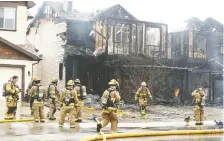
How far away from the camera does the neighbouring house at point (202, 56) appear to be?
1211 inches

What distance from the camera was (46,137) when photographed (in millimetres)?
10555

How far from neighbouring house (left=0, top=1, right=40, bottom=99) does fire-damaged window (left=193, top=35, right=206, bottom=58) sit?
42.3 ft

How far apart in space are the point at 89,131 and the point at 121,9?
2103 cm

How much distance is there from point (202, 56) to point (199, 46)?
2.86 feet

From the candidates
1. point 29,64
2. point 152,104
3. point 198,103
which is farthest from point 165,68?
point 198,103

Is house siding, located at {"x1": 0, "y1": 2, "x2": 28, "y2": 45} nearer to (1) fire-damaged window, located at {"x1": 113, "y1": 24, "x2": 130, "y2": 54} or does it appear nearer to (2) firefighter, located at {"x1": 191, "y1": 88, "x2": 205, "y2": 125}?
(1) fire-damaged window, located at {"x1": 113, "y1": 24, "x2": 130, "y2": 54}

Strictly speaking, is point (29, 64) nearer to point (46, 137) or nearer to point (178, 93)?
point (178, 93)

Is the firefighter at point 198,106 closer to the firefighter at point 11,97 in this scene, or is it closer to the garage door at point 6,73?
the firefighter at point 11,97

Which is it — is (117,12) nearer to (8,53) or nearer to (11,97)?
(8,53)

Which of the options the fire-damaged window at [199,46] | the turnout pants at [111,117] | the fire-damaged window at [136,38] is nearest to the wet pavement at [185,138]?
the turnout pants at [111,117]

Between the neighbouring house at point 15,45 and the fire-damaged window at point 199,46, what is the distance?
12902 millimetres

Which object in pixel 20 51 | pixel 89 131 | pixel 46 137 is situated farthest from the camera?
pixel 20 51

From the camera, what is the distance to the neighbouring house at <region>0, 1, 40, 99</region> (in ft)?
77.2

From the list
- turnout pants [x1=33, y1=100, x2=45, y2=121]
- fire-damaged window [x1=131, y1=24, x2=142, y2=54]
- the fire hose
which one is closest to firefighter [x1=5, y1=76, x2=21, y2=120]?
turnout pants [x1=33, y1=100, x2=45, y2=121]
